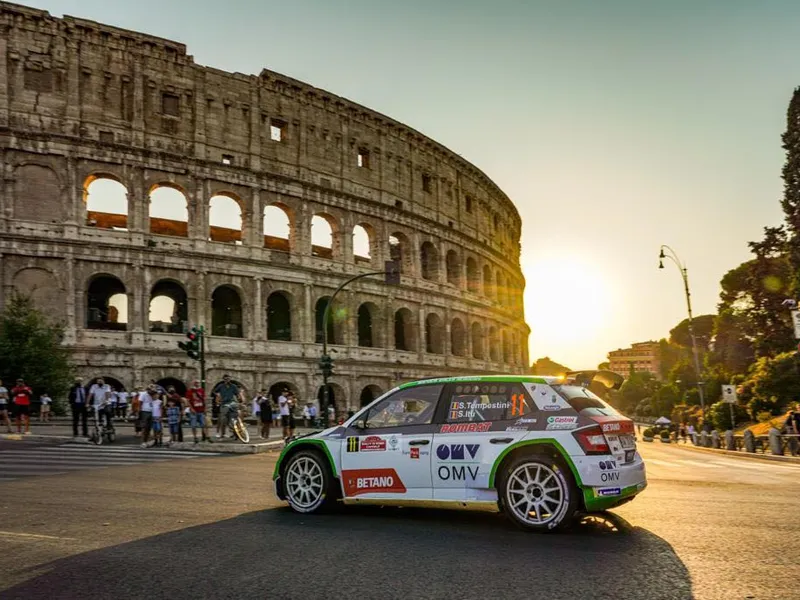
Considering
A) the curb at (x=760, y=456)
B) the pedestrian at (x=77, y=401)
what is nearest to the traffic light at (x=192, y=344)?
the pedestrian at (x=77, y=401)

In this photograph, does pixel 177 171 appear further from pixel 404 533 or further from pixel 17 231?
pixel 404 533

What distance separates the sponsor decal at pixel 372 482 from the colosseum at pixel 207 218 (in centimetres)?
2637

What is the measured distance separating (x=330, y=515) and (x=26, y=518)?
3075 millimetres

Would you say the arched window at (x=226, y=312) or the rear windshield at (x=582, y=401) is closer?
the rear windshield at (x=582, y=401)

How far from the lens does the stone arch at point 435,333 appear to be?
4450 cm

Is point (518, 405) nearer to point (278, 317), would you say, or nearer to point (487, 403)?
point (487, 403)

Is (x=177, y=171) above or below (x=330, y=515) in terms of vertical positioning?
above

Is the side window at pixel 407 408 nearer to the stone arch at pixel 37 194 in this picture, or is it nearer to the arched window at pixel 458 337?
the stone arch at pixel 37 194

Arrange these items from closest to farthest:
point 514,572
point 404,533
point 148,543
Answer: point 514,572, point 148,543, point 404,533

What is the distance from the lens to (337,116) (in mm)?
40531

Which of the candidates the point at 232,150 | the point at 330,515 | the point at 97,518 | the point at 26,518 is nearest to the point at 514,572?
the point at 330,515

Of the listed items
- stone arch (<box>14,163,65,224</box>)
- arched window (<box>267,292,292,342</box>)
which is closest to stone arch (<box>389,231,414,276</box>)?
arched window (<box>267,292,292,342</box>)

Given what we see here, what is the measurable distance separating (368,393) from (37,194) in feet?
66.8

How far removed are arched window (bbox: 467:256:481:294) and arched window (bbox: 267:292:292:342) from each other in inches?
629
